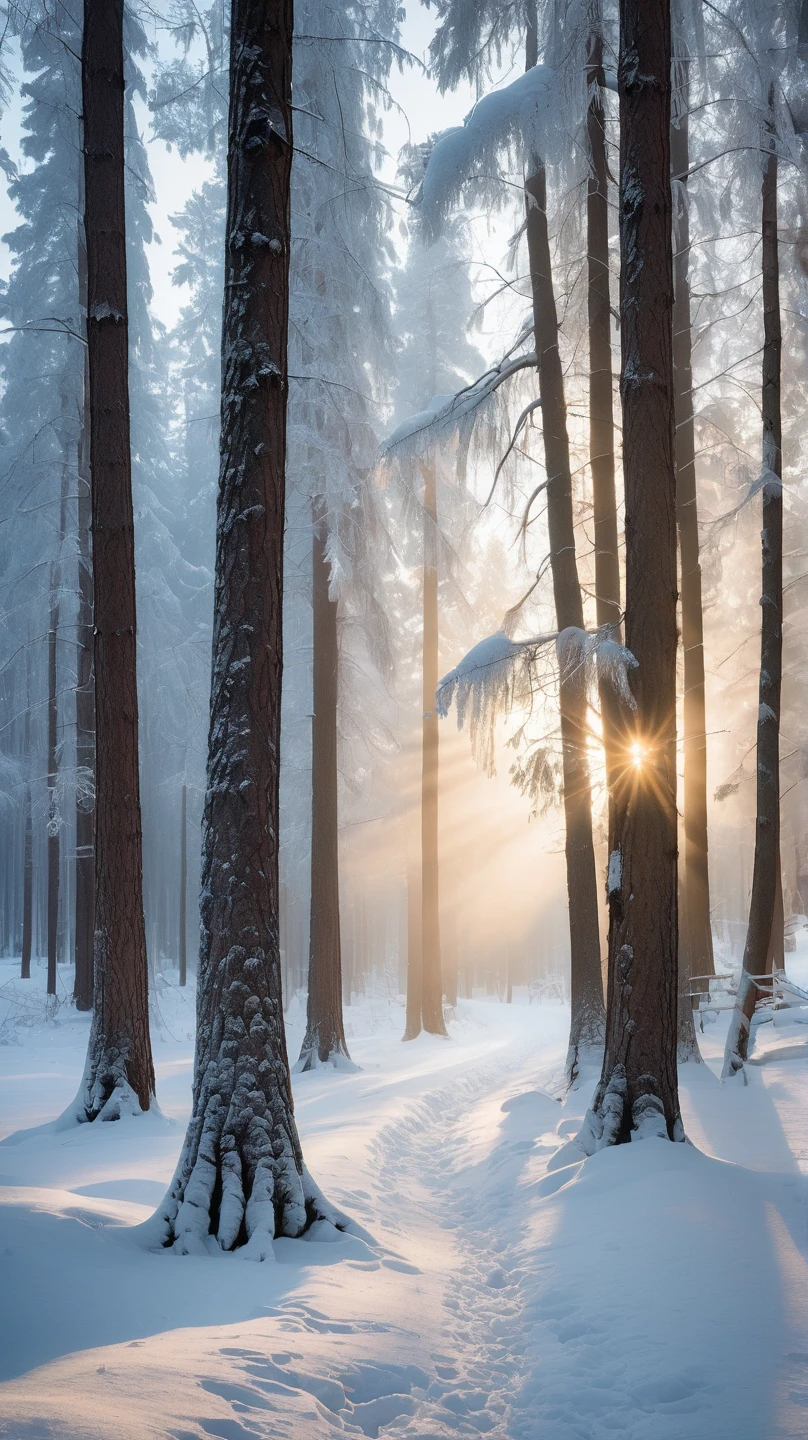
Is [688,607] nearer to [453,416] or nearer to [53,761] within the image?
[453,416]

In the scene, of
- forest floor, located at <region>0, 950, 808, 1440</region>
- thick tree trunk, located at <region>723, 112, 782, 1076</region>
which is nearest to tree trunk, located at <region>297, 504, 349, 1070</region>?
forest floor, located at <region>0, 950, 808, 1440</region>

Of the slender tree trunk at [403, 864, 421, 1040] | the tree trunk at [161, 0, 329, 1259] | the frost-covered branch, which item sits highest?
the frost-covered branch

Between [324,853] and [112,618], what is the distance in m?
6.08

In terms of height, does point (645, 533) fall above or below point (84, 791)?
above

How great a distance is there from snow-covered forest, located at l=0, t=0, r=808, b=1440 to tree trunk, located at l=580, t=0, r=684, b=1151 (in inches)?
1.4

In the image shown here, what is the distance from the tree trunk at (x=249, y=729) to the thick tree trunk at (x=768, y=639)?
596 centimetres

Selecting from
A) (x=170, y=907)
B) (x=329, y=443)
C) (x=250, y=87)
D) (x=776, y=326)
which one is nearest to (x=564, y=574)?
(x=776, y=326)

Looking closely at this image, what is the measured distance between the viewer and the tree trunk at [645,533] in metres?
5.91

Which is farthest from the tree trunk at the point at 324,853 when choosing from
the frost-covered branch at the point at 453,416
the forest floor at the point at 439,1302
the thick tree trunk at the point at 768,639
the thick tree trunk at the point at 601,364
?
the thick tree trunk at the point at 768,639

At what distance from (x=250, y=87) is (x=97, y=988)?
7.18 metres

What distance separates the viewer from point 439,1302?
4.17 meters

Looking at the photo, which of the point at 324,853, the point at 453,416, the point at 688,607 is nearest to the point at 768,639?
the point at 688,607

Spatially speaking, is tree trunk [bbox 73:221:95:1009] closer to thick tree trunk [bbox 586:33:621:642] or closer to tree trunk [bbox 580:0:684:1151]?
thick tree trunk [bbox 586:33:621:642]

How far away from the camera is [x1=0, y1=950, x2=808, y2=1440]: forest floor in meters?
2.72
